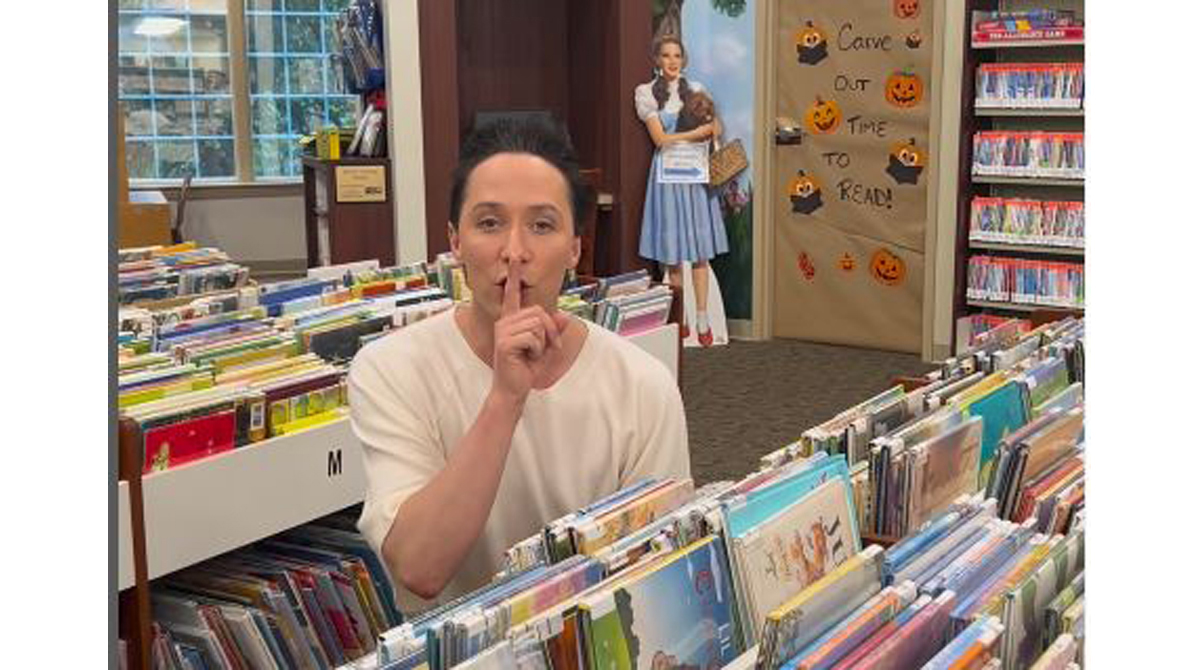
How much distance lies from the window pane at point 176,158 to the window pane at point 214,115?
173 millimetres

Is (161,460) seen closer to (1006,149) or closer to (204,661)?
(204,661)

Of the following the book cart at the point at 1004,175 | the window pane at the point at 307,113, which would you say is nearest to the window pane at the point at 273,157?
the window pane at the point at 307,113

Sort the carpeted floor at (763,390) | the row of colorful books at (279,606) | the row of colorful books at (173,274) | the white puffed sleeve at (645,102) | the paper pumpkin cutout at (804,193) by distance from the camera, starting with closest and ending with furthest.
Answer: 1. the row of colorful books at (279,606)
2. the row of colorful books at (173,274)
3. the carpeted floor at (763,390)
4. the white puffed sleeve at (645,102)
5. the paper pumpkin cutout at (804,193)

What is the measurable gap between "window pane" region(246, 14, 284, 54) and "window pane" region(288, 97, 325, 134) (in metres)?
0.46

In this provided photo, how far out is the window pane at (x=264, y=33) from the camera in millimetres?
10688

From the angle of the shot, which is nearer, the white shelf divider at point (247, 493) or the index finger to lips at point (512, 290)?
the index finger to lips at point (512, 290)

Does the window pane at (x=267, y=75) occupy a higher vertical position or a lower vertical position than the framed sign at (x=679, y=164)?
higher

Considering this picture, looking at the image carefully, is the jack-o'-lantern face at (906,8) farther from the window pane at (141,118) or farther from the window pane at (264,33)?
the window pane at (141,118)

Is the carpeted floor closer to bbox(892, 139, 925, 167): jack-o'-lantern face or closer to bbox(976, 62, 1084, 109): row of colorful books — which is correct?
bbox(892, 139, 925, 167): jack-o'-lantern face

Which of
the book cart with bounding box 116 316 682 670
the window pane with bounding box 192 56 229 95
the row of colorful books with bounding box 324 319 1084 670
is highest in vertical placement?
the window pane with bounding box 192 56 229 95

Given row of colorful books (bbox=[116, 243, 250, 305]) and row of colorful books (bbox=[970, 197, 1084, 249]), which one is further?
row of colorful books (bbox=[970, 197, 1084, 249])

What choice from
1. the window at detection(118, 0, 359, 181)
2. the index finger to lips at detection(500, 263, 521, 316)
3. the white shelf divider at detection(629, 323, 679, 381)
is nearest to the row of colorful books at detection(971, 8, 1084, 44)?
the white shelf divider at detection(629, 323, 679, 381)

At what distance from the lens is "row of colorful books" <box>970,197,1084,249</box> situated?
256 inches

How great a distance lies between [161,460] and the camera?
254 cm
